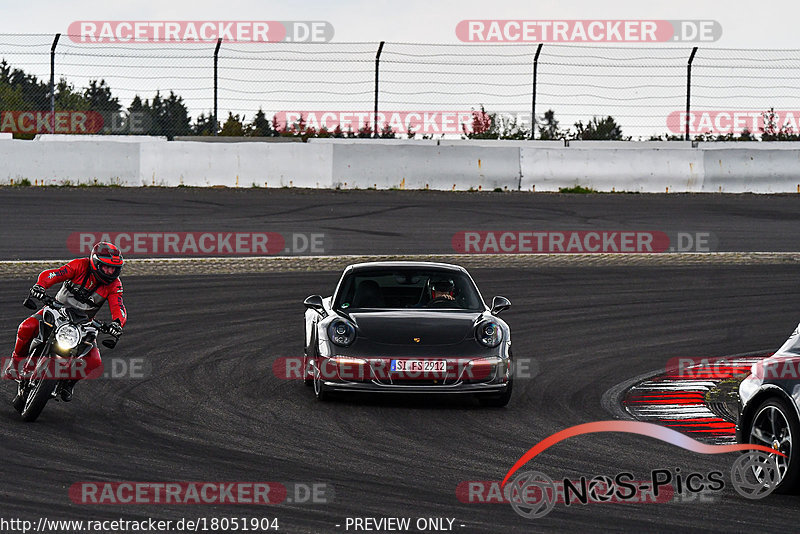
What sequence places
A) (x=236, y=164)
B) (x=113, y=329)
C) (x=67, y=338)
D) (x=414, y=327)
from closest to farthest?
(x=67, y=338) → (x=113, y=329) → (x=414, y=327) → (x=236, y=164)

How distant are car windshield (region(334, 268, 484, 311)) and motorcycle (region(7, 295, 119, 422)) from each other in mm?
2497

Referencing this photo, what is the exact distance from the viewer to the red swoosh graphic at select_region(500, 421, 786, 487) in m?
8.39

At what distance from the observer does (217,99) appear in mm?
25188

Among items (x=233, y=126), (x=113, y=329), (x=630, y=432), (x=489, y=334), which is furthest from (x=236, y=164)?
(x=630, y=432)

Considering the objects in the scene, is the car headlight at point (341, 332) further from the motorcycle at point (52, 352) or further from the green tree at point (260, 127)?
the green tree at point (260, 127)

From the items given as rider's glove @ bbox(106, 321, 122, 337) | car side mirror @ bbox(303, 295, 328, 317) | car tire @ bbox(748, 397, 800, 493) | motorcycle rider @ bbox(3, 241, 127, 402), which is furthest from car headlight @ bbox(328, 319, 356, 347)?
car tire @ bbox(748, 397, 800, 493)

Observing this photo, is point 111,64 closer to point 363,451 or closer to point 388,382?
point 388,382

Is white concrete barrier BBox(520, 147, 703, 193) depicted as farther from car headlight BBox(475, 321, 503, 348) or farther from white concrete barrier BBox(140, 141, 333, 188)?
car headlight BBox(475, 321, 503, 348)

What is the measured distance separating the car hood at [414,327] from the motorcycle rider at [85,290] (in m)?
2.05

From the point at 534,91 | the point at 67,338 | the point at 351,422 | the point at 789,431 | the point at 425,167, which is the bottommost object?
the point at 351,422

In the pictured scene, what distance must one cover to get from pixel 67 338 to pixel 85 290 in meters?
0.58

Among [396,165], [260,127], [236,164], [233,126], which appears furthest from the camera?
[260,127]

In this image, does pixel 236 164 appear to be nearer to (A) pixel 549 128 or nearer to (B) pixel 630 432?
(A) pixel 549 128

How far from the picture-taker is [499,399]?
400 inches
